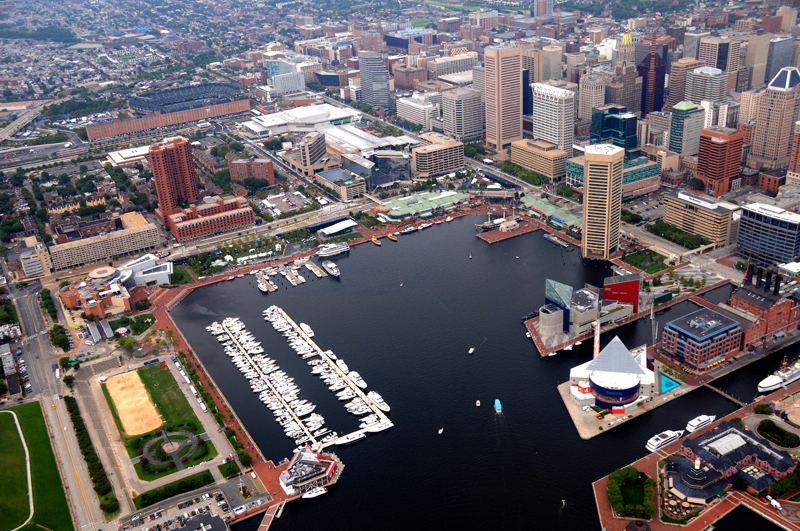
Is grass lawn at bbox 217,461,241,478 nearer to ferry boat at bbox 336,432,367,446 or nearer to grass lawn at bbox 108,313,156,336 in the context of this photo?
ferry boat at bbox 336,432,367,446

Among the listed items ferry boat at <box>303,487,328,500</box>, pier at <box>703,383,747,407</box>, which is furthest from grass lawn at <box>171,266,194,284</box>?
pier at <box>703,383,747,407</box>

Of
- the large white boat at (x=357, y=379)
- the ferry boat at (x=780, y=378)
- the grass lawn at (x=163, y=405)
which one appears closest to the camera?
the grass lawn at (x=163, y=405)

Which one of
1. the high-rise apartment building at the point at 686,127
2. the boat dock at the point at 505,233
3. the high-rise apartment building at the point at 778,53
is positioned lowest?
the boat dock at the point at 505,233

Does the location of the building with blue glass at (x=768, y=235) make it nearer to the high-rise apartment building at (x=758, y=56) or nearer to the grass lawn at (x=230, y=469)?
the grass lawn at (x=230, y=469)

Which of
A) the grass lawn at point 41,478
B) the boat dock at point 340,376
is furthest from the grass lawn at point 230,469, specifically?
the grass lawn at point 41,478

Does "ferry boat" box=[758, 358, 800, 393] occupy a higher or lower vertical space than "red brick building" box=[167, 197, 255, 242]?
lower

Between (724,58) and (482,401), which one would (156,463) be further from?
(724,58)
